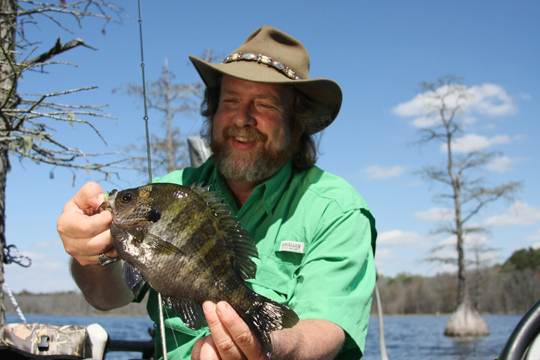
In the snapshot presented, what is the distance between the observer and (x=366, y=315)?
2.38 meters

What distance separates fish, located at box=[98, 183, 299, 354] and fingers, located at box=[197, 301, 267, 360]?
6 cm

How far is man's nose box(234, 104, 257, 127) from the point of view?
286 centimetres

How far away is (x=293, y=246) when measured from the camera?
2520 millimetres

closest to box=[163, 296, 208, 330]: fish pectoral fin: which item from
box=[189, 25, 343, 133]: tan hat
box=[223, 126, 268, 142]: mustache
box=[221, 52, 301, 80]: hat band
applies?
box=[223, 126, 268, 142]: mustache

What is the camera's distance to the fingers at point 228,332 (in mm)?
1457

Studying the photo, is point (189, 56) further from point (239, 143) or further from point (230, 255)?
point (230, 255)

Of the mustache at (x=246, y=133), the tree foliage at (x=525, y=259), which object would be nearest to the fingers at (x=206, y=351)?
the mustache at (x=246, y=133)

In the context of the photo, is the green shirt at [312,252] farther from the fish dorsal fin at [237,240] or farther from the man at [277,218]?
the fish dorsal fin at [237,240]

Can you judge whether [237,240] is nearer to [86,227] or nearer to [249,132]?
[86,227]

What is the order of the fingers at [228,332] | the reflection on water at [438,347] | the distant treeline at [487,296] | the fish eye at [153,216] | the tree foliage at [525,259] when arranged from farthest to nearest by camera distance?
the tree foliage at [525,259] < the distant treeline at [487,296] < the reflection on water at [438,347] < the fish eye at [153,216] < the fingers at [228,332]

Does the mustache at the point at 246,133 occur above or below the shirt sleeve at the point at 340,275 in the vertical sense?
above

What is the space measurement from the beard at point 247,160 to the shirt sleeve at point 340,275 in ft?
1.88

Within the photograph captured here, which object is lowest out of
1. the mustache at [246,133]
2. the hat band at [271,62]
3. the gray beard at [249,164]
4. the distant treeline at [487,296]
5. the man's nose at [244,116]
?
the distant treeline at [487,296]

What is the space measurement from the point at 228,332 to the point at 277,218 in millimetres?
1267
